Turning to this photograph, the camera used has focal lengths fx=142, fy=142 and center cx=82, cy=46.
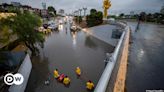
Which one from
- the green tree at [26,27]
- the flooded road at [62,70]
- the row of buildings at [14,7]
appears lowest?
the flooded road at [62,70]

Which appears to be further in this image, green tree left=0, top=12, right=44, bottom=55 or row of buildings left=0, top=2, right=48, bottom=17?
row of buildings left=0, top=2, right=48, bottom=17

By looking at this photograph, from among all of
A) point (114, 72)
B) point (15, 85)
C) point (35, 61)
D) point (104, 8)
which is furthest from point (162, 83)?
point (104, 8)

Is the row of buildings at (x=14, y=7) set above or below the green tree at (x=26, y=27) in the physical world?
above

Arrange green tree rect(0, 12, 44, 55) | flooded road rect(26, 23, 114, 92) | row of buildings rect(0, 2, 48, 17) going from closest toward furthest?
flooded road rect(26, 23, 114, 92), green tree rect(0, 12, 44, 55), row of buildings rect(0, 2, 48, 17)

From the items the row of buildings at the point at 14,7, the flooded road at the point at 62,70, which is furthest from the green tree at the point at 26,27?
the row of buildings at the point at 14,7

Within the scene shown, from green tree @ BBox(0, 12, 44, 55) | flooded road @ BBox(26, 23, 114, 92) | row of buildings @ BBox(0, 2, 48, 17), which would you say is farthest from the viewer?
row of buildings @ BBox(0, 2, 48, 17)

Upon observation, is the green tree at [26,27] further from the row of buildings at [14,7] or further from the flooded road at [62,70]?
the row of buildings at [14,7]

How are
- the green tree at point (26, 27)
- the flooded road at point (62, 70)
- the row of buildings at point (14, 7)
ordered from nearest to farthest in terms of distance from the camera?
the flooded road at point (62, 70) < the green tree at point (26, 27) < the row of buildings at point (14, 7)

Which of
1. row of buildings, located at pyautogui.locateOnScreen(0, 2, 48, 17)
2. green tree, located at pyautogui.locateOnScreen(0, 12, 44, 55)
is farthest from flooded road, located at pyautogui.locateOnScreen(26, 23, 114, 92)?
row of buildings, located at pyautogui.locateOnScreen(0, 2, 48, 17)

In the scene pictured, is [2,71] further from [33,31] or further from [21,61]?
[33,31]

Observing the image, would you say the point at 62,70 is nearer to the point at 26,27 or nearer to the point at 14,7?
A: the point at 26,27

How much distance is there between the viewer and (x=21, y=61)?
1412cm

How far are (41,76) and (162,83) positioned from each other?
1353 centimetres

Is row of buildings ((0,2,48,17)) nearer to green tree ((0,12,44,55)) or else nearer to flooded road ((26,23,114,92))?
green tree ((0,12,44,55))
